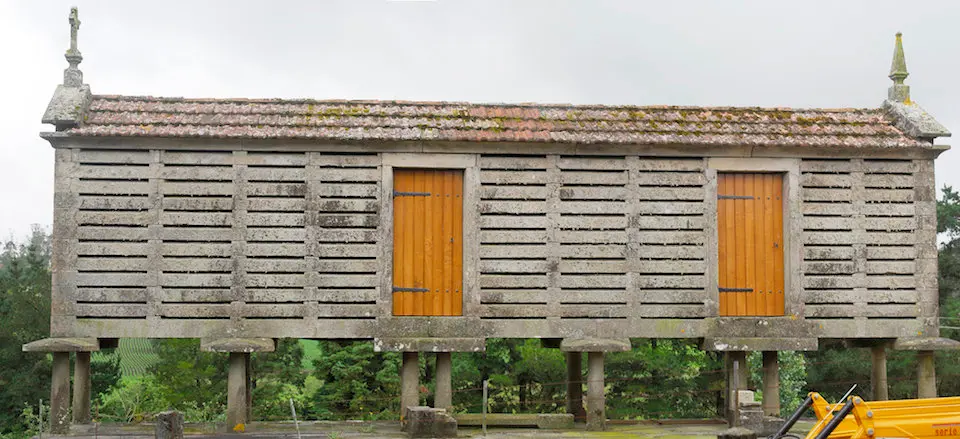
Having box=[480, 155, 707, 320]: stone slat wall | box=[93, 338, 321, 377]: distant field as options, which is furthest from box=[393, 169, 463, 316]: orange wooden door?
box=[93, 338, 321, 377]: distant field

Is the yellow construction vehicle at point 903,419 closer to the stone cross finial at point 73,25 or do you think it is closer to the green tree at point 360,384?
the stone cross finial at point 73,25

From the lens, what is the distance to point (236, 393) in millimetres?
14062

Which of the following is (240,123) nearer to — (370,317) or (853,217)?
(370,317)

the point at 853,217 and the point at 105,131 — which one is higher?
the point at 105,131

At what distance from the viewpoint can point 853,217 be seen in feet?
49.0

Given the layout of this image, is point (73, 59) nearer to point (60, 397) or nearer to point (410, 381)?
point (60, 397)

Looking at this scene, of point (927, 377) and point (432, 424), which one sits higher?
point (927, 377)

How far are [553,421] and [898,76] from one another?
26.2 ft

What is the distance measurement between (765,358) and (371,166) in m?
6.88

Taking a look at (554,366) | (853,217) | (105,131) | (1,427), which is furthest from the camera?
(1,427)

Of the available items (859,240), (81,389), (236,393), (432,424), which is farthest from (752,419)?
(81,389)

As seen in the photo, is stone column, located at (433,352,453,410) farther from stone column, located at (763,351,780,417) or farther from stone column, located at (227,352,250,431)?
stone column, located at (763,351,780,417)

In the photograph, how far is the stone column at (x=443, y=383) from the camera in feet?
46.2

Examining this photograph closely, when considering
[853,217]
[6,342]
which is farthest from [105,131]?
[6,342]
